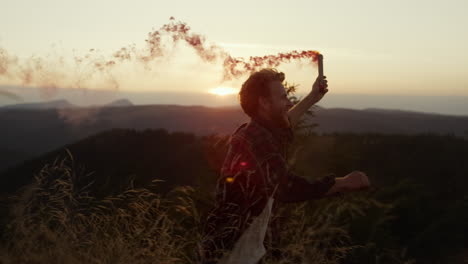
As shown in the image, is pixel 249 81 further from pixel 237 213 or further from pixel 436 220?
pixel 436 220

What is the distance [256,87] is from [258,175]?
650 mm

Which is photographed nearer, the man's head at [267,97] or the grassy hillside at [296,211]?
the man's head at [267,97]

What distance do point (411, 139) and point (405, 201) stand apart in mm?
11193

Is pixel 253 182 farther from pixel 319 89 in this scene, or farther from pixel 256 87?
pixel 319 89

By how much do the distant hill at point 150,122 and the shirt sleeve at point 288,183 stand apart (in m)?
51.9

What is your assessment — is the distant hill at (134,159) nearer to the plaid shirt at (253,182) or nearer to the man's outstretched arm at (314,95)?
the man's outstretched arm at (314,95)

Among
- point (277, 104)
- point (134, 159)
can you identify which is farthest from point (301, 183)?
point (134, 159)

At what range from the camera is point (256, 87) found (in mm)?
3678

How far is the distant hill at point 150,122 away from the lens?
63156 mm

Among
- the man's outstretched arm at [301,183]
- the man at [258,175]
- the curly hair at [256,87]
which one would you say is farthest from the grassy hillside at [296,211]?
the curly hair at [256,87]

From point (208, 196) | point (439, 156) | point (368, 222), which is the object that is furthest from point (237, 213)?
point (439, 156)

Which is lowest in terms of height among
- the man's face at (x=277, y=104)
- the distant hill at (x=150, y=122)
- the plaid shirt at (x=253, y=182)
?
the distant hill at (x=150, y=122)

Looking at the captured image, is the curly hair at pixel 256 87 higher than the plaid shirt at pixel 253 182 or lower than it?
higher

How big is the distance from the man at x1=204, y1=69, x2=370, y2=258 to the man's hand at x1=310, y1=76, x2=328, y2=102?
0.69 meters
